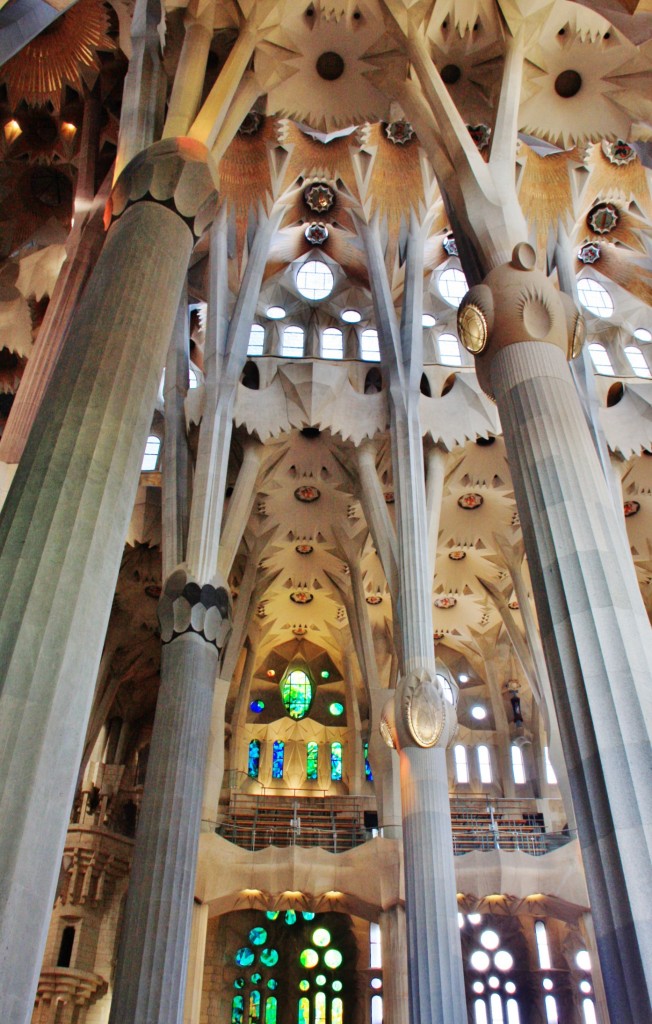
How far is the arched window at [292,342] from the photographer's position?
18.7 meters

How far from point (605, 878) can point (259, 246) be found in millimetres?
13421

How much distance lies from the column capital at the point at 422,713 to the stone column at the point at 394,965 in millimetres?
4558

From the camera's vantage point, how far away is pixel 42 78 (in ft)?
42.3

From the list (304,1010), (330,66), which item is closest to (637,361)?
(330,66)

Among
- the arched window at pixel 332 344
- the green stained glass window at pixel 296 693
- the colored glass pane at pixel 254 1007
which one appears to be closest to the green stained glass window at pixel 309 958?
the colored glass pane at pixel 254 1007

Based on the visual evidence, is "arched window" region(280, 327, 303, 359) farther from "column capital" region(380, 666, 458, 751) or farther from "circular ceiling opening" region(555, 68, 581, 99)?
"column capital" region(380, 666, 458, 751)

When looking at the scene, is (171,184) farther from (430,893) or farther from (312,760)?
(312,760)

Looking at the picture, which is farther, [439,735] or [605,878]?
[439,735]

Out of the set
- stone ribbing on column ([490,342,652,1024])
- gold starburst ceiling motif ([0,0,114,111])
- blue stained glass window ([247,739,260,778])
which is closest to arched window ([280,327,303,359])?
gold starburst ceiling motif ([0,0,114,111])

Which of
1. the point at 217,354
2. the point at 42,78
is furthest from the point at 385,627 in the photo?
the point at 42,78

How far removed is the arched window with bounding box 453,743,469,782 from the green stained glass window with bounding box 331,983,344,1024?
6852 mm

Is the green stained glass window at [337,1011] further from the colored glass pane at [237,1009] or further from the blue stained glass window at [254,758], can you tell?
the blue stained glass window at [254,758]

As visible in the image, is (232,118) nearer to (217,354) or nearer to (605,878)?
(217,354)

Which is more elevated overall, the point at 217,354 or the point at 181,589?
the point at 217,354
